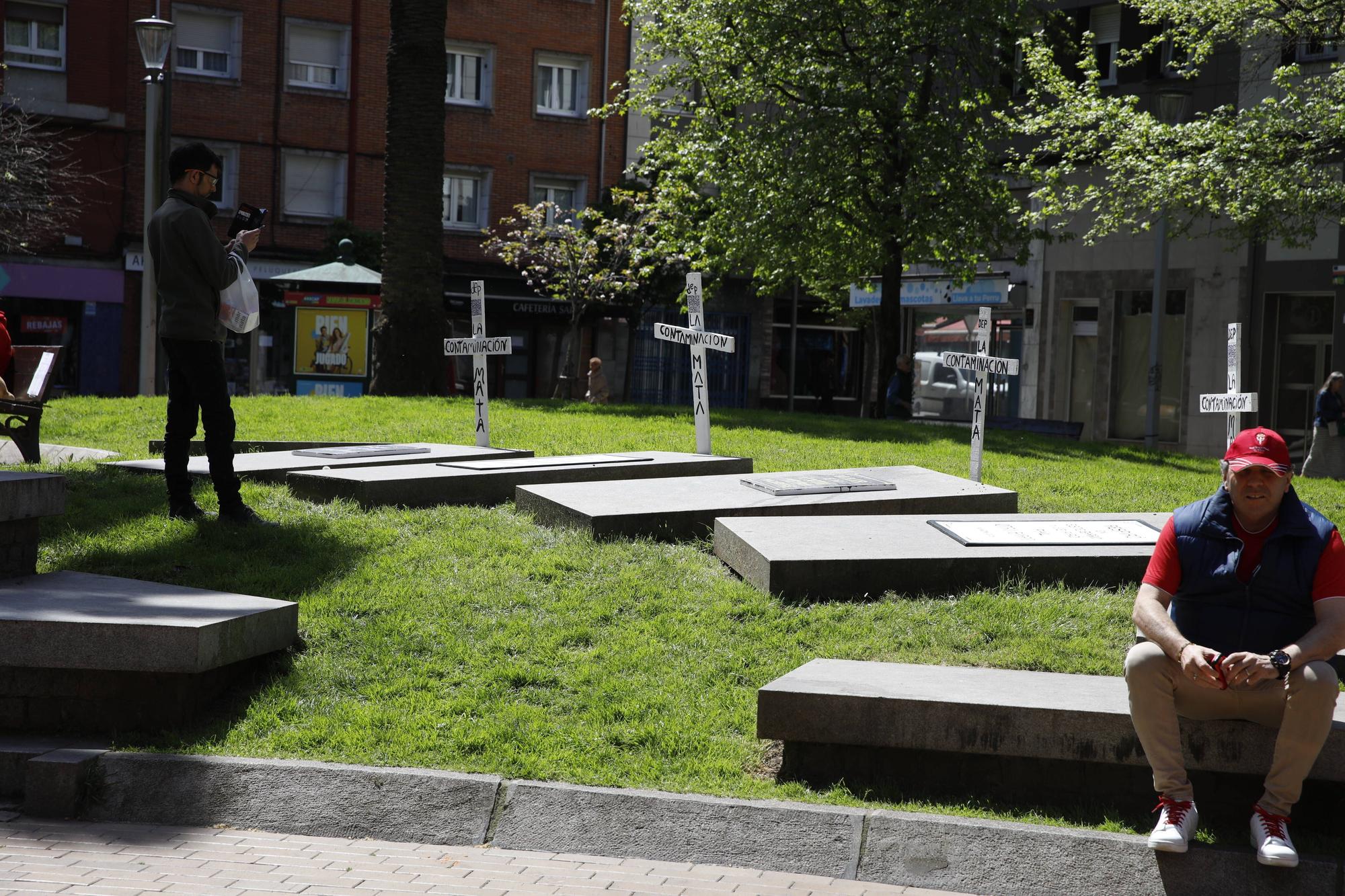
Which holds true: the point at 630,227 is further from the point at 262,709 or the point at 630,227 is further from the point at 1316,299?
the point at 262,709

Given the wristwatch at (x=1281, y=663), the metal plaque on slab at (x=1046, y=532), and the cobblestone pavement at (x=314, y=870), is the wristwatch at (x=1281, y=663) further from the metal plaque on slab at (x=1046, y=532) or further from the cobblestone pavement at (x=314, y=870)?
the metal plaque on slab at (x=1046, y=532)

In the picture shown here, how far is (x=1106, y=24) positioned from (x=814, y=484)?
74.5ft

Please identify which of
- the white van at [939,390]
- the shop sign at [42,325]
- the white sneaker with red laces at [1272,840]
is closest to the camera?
the white sneaker with red laces at [1272,840]

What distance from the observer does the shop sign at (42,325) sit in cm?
3169

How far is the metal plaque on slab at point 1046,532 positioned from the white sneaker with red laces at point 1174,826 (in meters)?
2.93

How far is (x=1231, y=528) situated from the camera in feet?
16.9

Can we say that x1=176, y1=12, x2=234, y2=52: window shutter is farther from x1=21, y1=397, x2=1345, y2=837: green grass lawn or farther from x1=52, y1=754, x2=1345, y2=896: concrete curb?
x1=52, y1=754, x2=1345, y2=896: concrete curb

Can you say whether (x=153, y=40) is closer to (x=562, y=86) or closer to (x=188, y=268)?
(x=188, y=268)

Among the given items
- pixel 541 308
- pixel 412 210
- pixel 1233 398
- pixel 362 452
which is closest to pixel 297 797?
pixel 362 452

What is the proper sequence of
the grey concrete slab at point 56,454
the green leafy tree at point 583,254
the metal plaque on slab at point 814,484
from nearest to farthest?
the metal plaque on slab at point 814,484
the grey concrete slab at point 56,454
the green leafy tree at point 583,254

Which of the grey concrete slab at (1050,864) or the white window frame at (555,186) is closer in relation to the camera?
the grey concrete slab at (1050,864)

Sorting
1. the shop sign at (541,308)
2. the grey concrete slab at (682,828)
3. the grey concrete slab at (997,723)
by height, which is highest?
the shop sign at (541,308)

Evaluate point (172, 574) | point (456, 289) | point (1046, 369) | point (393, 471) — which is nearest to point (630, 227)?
point (456, 289)

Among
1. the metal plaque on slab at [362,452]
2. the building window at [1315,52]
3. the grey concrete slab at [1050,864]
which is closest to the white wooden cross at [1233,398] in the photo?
the grey concrete slab at [1050,864]
